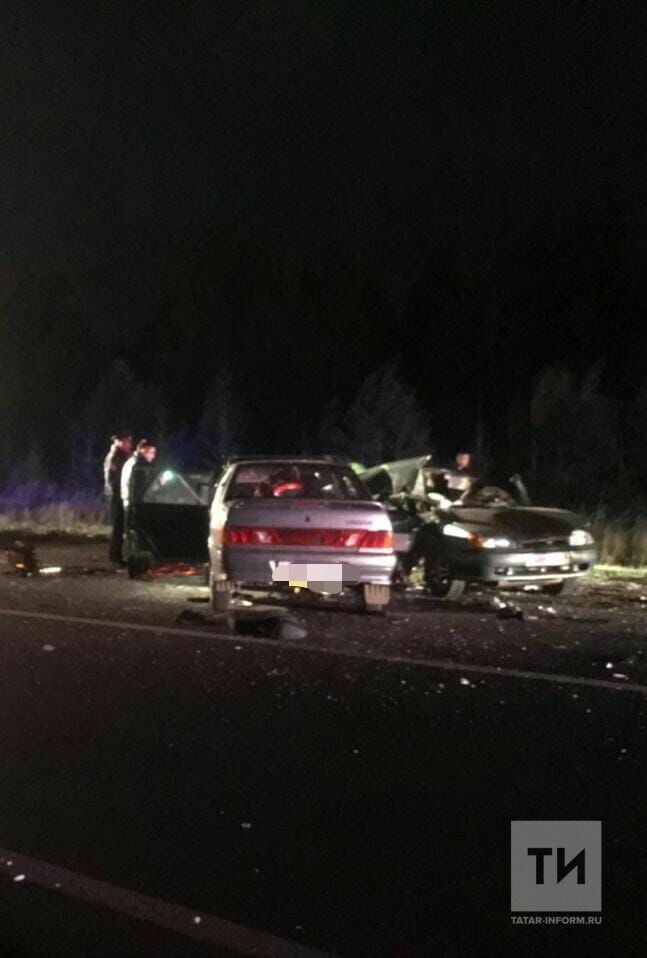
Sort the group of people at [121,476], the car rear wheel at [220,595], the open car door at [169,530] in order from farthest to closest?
1. the group of people at [121,476]
2. the open car door at [169,530]
3. the car rear wheel at [220,595]

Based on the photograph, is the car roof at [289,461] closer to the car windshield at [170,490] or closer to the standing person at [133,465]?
the car windshield at [170,490]

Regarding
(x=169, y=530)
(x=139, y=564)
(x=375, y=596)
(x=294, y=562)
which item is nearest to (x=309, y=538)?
(x=294, y=562)

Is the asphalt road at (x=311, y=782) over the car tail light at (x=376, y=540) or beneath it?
beneath

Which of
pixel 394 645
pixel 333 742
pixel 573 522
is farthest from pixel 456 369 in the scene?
pixel 333 742

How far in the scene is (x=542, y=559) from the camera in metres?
13.2

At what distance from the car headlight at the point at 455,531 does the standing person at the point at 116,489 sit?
4984mm

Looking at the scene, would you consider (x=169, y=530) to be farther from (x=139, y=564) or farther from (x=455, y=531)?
(x=455, y=531)

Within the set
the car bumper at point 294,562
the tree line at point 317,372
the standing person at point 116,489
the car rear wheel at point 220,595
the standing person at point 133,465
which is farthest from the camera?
the tree line at point 317,372

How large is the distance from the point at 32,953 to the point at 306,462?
9.51 m

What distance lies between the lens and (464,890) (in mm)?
4926

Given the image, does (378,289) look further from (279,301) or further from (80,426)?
(80,426)

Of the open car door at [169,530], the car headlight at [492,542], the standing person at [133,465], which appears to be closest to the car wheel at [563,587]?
the car headlight at [492,542]

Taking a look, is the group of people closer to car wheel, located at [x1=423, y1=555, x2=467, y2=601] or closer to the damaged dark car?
the damaged dark car

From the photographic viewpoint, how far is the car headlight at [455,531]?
13227mm
